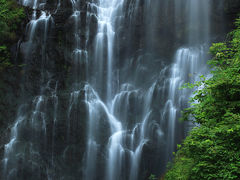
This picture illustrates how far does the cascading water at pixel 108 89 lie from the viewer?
12.9m

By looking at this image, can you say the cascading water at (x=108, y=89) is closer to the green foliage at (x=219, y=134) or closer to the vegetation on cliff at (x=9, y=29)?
the vegetation on cliff at (x=9, y=29)

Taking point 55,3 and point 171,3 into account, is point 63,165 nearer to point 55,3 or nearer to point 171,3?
point 55,3

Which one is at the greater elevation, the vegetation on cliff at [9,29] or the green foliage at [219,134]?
the vegetation on cliff at [9,29]

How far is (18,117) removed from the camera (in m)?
14.0

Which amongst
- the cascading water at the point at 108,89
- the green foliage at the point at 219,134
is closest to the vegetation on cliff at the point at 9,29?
the cascading water at the point at 108,89

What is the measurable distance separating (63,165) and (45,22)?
1049 cm

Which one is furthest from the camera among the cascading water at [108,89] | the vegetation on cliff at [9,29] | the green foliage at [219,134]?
the vegetation on cliff at [9,29]

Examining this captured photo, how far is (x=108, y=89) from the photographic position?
1540 cm

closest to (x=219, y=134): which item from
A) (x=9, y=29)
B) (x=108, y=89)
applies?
(x=108, y=89)

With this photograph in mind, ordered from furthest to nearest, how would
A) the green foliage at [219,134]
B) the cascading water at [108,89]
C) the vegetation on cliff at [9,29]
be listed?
the vegetation on cliff at [9,29], the cascading water at [108,89], the green foliage at [219,134]

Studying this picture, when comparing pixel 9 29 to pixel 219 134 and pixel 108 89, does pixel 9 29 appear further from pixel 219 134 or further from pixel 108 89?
pixel 219 134

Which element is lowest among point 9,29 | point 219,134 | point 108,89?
point 219,134

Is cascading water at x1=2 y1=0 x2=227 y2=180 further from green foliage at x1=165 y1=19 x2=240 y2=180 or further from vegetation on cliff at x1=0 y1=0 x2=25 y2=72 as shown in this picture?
green foliage at x1=165 y1=19 x2=240 y2=180

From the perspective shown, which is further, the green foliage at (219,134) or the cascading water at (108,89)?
the cascading water at (108,89)
